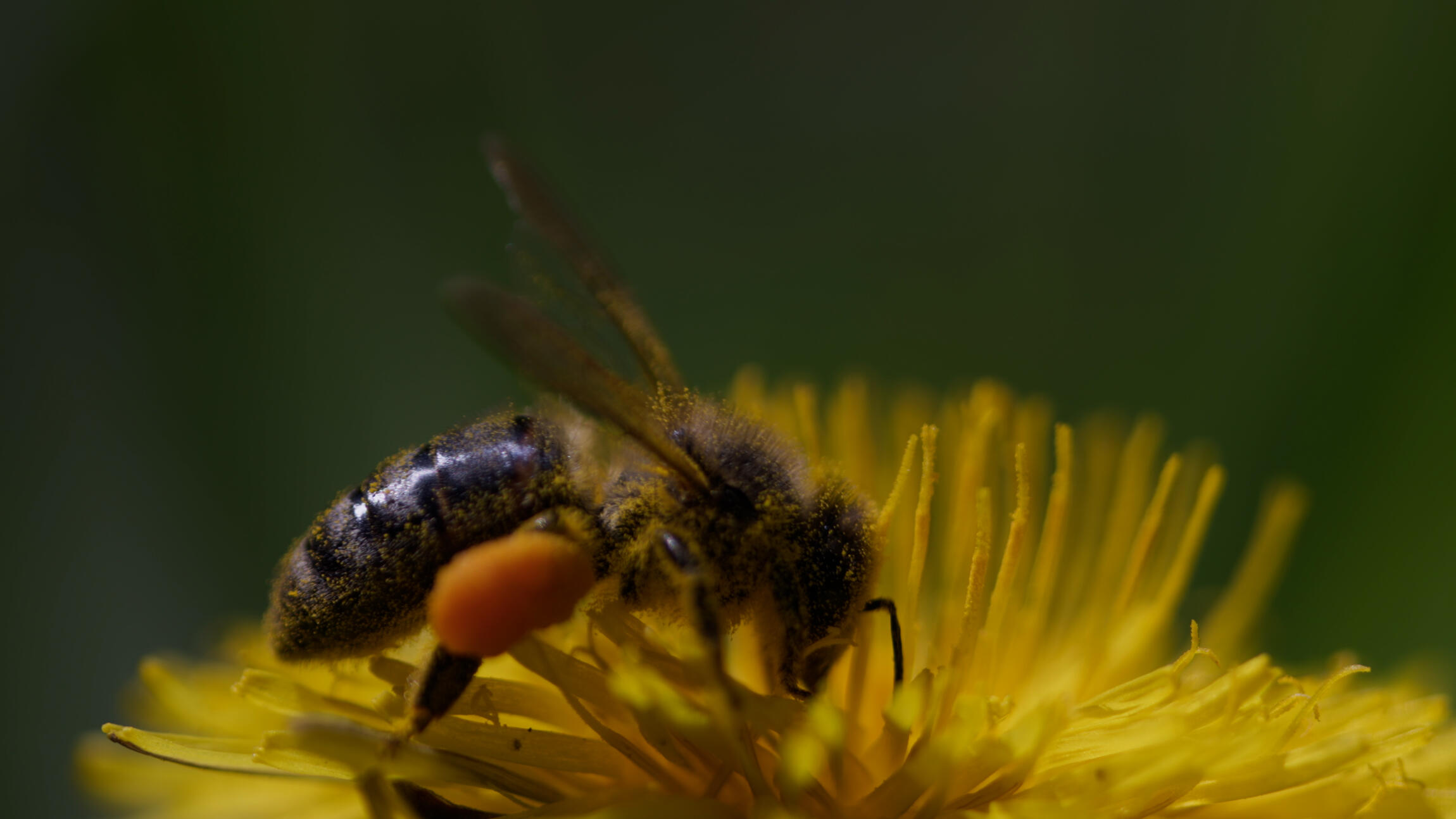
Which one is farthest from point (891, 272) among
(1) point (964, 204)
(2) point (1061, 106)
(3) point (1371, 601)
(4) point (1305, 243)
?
(3) point (1371, 601)

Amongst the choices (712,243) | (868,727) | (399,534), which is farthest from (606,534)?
(712,243)

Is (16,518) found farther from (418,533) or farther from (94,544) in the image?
(418,533)

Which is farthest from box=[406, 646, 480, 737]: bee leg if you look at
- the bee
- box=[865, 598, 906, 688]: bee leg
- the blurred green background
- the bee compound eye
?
the blurred green background

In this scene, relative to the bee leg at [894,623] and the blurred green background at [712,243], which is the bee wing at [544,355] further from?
the blurred green background at [712,243]

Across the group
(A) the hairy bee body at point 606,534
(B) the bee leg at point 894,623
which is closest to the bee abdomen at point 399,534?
(A) the hairy bee body at point 606,534

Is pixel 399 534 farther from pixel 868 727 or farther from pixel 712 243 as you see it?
pixel 712 243

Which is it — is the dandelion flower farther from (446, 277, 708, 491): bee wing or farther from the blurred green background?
the blurred green background
